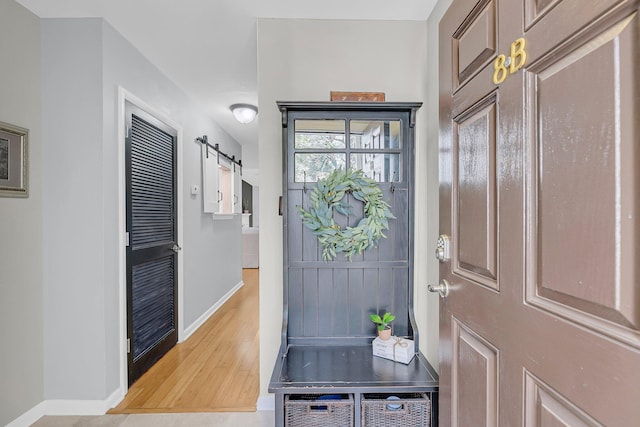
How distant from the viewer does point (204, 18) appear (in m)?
1.94

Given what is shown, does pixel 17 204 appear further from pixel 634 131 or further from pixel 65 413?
pixel 634 131

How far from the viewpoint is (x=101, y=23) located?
76.9 inches

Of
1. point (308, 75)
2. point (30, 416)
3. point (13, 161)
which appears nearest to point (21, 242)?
point (13, 161)

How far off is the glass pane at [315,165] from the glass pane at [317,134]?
0.06m

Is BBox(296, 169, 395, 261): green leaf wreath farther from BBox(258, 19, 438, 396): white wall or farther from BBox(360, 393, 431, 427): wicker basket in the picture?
BBox(360, 393, 431, 427): wicker basket

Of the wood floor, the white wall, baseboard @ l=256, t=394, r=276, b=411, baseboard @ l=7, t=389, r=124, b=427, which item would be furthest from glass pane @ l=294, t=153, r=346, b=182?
baseboard @ l=7, t=389, r=124, b=427

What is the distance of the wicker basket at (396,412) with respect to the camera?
1.38 m

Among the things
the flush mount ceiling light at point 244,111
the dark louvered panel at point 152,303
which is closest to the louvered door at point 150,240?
the dark louvered panel at point 152,303

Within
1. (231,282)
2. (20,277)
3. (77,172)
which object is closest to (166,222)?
(77,172)

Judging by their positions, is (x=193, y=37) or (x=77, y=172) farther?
(x=193, y=37)

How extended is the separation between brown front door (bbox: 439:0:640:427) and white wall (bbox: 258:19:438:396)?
0.95 m

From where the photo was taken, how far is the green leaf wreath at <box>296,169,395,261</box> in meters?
1.68

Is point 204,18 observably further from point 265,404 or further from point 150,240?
point 265,404

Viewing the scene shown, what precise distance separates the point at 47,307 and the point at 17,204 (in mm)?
668
